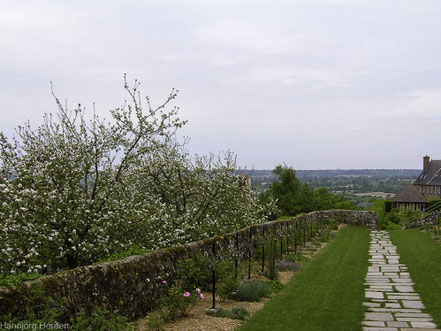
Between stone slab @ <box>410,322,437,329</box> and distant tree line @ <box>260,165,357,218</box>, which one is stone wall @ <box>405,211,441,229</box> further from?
stone slab @ <box>410,322,437,329</box>

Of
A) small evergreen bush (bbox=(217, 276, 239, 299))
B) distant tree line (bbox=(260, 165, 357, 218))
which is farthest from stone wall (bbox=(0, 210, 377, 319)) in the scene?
distant tree line (bbox=(260, 165, 357, 218))

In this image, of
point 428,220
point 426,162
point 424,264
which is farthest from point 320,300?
point 426,162

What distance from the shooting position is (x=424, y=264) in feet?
38.5

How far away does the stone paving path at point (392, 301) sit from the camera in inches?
251

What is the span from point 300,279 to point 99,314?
20.5 ft

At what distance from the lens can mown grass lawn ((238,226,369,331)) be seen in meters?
6.52

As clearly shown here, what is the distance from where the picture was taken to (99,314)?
5.22m

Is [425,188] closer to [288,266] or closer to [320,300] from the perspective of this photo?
[288,266]

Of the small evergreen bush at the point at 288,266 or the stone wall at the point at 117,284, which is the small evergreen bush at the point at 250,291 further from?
the small evergreen bush at the point at 288,266

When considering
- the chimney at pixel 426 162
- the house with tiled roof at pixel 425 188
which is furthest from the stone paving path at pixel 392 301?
the chimney at pixel 426 162

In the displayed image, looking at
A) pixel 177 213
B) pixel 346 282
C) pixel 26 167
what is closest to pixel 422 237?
pixel 346 282

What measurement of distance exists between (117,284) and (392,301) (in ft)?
17.4

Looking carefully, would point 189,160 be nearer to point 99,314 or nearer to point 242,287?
point 242,287

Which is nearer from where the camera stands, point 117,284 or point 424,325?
point 117,284
